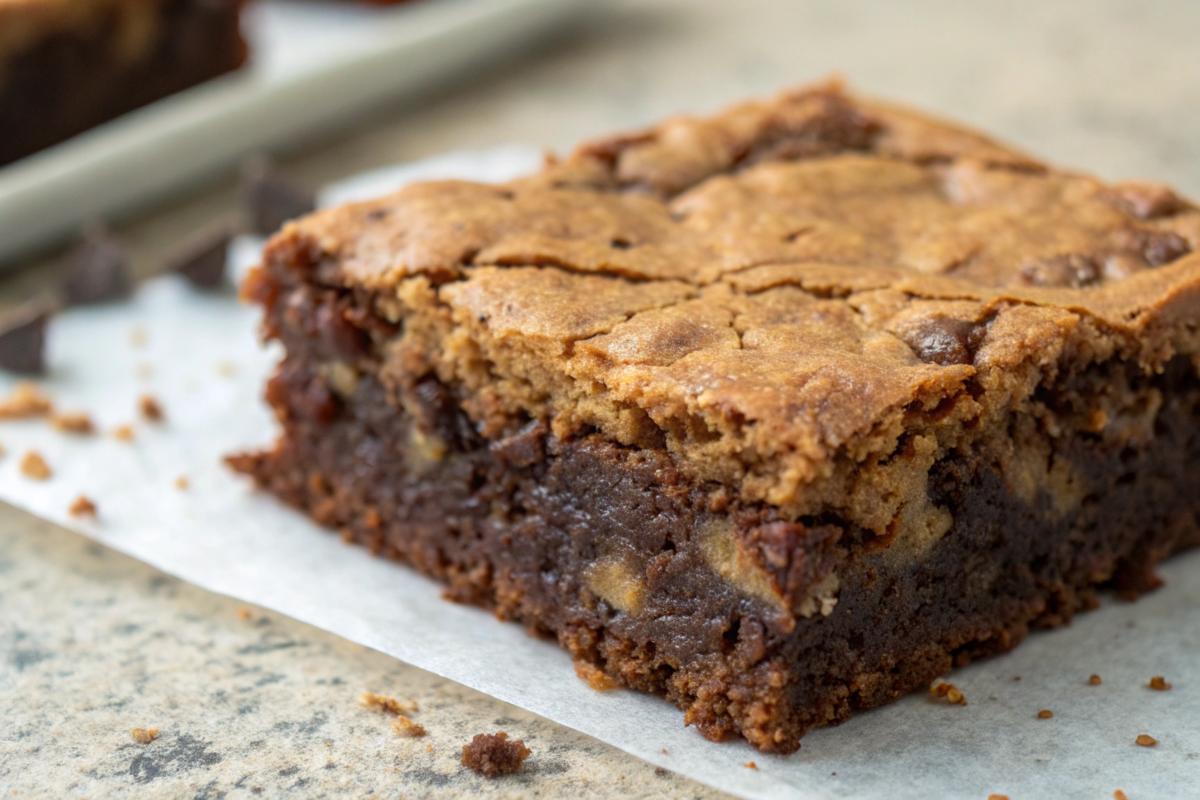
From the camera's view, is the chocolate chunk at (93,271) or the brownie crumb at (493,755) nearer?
the brownie crumb at (493,755)

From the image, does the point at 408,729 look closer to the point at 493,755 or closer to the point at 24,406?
the point at 493,755

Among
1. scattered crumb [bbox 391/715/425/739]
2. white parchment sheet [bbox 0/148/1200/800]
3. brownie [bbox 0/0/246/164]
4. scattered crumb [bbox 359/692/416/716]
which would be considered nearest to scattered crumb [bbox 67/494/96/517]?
white parchment sheet [bbox 0/148/1200/800]

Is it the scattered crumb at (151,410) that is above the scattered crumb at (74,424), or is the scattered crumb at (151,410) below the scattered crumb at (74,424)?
below

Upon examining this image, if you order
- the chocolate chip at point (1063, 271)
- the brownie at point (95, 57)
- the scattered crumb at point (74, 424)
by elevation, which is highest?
the brownie at point (95, 57)

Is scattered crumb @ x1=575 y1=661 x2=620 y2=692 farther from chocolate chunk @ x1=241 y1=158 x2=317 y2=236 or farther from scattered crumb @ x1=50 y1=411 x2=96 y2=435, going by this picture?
chocolate chunk @ x1=241 y1=158 x2=317 y2=236

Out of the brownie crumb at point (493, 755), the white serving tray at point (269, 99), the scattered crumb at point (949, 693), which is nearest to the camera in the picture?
the brownie crumb at point (493, 755)

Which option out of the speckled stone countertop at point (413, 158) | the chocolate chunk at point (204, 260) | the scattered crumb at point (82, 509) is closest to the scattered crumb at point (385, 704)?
the speckled stone countertop at point (413, 158)

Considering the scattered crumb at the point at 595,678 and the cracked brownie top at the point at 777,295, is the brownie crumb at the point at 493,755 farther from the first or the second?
the cracked brownie top at the point at 777,295

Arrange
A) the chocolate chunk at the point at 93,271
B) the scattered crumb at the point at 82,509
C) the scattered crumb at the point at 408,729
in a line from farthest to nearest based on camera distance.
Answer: the chocolate chunk at the point at 93,271, the scattered crumb at the point at 82,509, the scattered crumb at the point at 408,729

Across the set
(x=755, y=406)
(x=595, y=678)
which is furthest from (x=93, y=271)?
(x=755, y=406)
